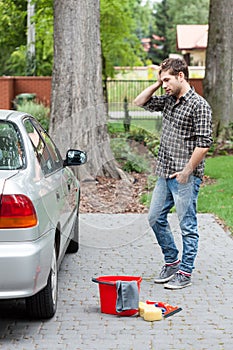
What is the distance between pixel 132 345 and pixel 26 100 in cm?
2201

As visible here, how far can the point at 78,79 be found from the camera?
45.4 feet

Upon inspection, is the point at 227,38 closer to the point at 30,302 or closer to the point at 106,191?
the point at 106,191

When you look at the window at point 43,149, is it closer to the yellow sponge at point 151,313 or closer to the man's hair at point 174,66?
the man's hair at point 174,66

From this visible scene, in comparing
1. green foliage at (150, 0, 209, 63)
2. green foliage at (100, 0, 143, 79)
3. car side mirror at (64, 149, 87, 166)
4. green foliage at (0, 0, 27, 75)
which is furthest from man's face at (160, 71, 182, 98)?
green foliage at (150, 0, 209, 63)

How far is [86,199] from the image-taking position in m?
13.0

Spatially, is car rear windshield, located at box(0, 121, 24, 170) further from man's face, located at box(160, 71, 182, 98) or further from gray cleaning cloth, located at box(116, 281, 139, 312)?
man's face, located at box(160, 71, 182, 98)

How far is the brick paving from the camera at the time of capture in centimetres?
591

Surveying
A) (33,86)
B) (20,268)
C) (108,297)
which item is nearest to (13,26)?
(33,86)

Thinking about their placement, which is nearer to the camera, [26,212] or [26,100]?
[26,212]

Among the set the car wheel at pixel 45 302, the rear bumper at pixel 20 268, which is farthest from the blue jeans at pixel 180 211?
the rear bumper at pixel 20 268

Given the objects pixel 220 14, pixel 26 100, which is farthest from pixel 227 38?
pixel 26 100

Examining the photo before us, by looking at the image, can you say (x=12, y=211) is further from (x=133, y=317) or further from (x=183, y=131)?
(x=183, y=131)

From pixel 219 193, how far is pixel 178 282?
6.48m

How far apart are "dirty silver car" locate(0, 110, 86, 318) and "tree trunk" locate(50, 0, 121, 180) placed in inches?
251
